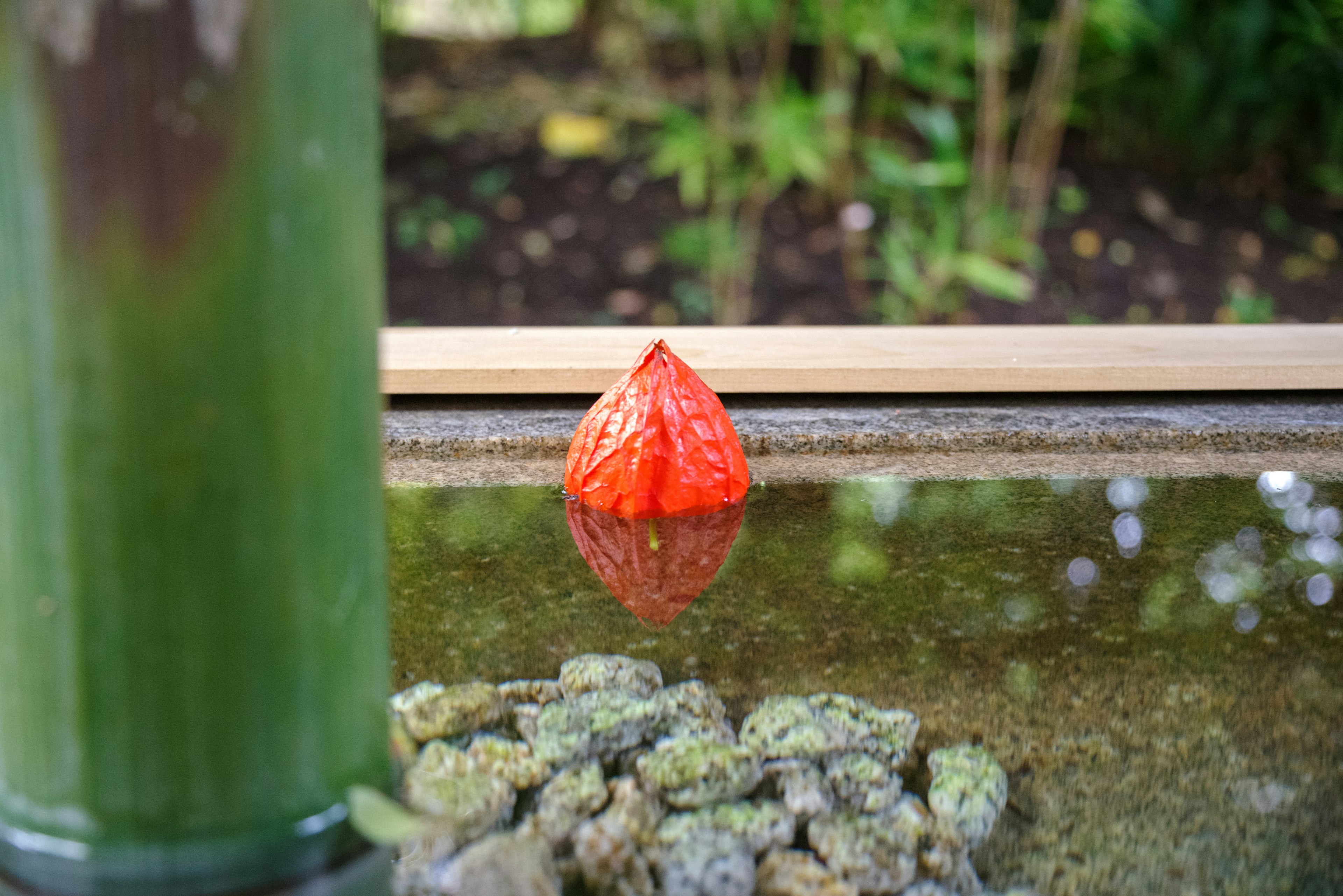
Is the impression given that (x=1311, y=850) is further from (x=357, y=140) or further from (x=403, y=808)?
Answer: (x=357, y=140)

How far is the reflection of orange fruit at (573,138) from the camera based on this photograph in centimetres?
495

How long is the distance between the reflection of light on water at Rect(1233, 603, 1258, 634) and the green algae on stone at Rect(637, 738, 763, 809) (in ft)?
1.99

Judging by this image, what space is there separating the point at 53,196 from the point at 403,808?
1.68 feet

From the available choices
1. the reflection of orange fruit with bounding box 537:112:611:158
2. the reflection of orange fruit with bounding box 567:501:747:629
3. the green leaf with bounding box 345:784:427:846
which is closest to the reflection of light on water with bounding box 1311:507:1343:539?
the reflection of orange fruit with bounding box 567:501:747:629

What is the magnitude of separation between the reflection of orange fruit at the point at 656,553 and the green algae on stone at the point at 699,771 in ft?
0.88

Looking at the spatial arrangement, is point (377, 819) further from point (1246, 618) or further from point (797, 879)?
point (1246, 618)

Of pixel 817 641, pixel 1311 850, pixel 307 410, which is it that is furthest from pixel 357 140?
pixel 1311 850

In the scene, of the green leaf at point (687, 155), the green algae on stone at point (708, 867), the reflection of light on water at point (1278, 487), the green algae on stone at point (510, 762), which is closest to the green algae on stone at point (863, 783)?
the green algae on stone at point (708, 867)

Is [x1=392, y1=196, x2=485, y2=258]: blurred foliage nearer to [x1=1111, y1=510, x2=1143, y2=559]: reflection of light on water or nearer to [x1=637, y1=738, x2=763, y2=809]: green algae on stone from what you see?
[x1=1111, y1=510, x2=1143, y2=559]: reflection of light on water

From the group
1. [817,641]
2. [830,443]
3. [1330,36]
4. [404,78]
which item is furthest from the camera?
[404,78]

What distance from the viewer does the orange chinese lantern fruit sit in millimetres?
1530

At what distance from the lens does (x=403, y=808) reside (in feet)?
3.08

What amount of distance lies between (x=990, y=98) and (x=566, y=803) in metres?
3.62

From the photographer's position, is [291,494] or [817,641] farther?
[817,641]
